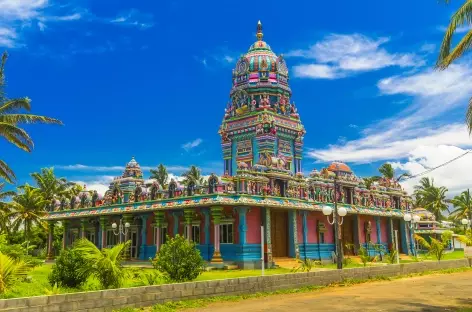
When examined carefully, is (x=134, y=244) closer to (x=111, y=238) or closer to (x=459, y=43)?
(x=111, y=238)

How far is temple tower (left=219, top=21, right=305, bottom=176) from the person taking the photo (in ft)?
113

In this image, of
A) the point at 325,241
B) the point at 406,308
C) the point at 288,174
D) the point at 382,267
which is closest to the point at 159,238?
the point at 288,174

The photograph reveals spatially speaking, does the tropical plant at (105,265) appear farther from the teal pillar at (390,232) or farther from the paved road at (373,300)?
the teal pillar at (390,232)

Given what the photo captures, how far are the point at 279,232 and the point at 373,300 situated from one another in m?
15.6

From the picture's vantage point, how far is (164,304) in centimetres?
1354

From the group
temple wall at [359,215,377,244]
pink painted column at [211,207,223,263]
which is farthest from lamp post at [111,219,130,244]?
temple wall at [359,215,377,244]

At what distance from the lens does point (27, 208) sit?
142ft

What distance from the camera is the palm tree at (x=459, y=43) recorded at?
13.6 meters

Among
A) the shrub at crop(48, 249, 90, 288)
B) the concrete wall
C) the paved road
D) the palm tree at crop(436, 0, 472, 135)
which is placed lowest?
the paved road

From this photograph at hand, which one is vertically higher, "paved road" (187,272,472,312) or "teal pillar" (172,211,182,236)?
"teal pillar" (172,211,182,236)

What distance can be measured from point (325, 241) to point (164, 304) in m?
20.9

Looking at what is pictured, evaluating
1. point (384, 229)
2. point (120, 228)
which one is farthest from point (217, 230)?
point (384, 229)

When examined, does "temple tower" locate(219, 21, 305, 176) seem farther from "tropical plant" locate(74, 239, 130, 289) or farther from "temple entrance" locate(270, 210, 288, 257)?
"tropical plant" locate(74, 239, 130, 289)

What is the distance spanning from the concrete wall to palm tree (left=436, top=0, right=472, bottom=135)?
785 cm
